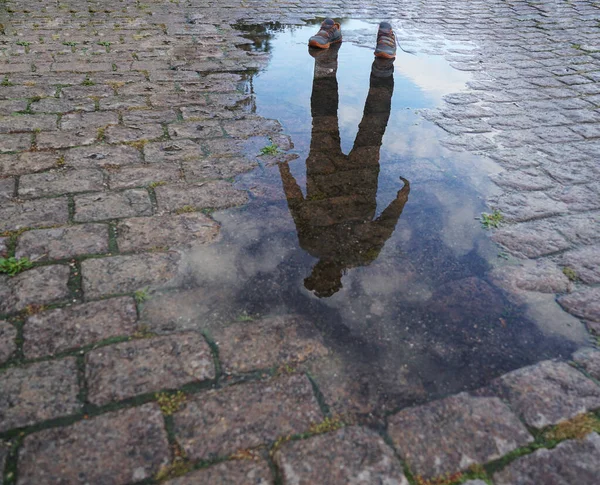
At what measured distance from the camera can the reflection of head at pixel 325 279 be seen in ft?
8.66

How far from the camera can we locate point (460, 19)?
28.8 ft

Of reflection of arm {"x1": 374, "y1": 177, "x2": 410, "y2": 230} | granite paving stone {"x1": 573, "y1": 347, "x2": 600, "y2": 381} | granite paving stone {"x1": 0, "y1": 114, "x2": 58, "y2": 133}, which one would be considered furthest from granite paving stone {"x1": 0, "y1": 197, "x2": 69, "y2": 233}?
granite paving stone {"x1": 573, "y1": 347, "x2": 600, "y2": 381}

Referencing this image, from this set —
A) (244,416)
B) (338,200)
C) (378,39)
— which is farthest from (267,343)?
(378,39)

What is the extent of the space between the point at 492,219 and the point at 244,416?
2297 millimetres

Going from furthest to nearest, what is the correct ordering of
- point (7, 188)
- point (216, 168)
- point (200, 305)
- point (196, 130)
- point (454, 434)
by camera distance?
point (196, 130) → point (216, 168) → point (7, 188) → point (200, 305) → point (454, 434)

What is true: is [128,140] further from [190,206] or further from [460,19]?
[460,19]

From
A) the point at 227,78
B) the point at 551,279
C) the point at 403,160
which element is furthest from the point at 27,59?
the point at 551,279

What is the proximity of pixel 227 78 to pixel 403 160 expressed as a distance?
2.68 meters

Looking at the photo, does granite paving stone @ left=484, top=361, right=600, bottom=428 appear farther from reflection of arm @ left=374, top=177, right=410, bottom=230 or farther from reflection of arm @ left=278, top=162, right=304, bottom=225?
reflection of arm @ left=278, top=162, right=304, bottom=225

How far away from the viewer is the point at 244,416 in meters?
1.96

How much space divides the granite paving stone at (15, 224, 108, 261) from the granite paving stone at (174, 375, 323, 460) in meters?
1.32

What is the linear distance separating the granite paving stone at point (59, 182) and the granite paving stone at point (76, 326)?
4.25ft

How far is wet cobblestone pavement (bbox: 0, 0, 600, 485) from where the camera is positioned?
6.01 feet

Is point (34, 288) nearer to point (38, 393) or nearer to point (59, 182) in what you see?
point (38, 393)
